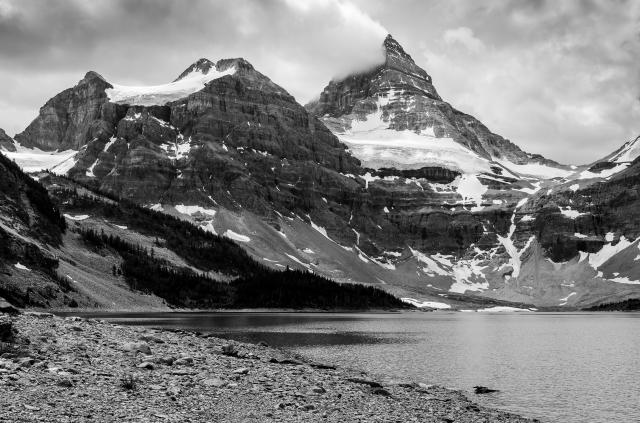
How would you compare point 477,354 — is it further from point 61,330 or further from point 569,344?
point 61,330

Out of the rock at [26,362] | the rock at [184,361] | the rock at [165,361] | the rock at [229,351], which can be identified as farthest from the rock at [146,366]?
the rock at [229,351]

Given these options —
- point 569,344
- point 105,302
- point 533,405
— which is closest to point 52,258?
point 105,302

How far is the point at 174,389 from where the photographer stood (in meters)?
32.5

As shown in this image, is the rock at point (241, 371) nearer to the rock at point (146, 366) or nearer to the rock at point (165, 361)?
the rock at point (165, 361)

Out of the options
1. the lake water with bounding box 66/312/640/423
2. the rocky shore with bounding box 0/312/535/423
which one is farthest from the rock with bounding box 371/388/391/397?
the lake water with bounding box 66/312/640/423

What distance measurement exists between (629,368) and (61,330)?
51.3 meters

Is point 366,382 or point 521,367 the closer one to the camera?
point 366,382

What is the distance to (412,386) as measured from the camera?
155ft

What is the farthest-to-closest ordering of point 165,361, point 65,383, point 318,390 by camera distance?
1. point 165,361
2. point 318,390
3. point 65,383

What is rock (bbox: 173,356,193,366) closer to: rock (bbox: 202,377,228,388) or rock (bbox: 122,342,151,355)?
rock (bbox: 122,342,151,355)

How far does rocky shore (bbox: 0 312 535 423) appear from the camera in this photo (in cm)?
2702

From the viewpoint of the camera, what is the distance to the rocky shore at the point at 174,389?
1064 inches

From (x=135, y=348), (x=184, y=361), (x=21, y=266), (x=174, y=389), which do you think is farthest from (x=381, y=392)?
(x=21, y=266)

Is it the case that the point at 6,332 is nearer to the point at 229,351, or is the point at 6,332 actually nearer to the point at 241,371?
the point at 241,371
